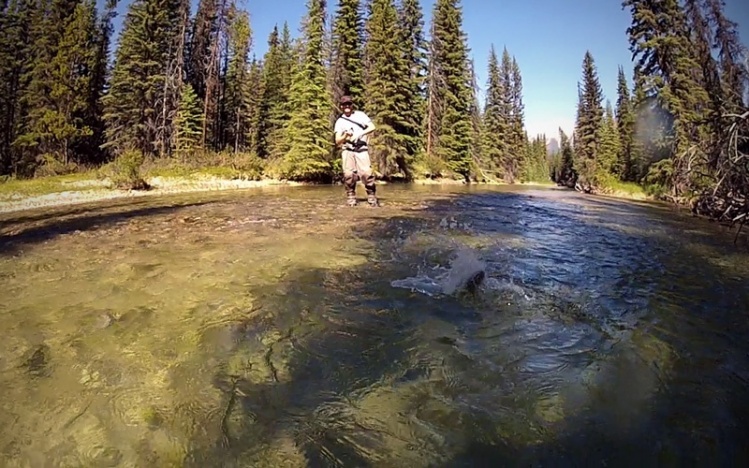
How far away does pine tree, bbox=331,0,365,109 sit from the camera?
1299 inches

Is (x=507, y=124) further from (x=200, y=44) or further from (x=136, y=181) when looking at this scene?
(x=136, y=181)

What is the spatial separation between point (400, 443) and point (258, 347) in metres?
1.35

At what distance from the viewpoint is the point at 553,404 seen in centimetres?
226

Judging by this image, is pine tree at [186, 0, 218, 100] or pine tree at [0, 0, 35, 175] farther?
pine tree at [186, 0, 218, 100]

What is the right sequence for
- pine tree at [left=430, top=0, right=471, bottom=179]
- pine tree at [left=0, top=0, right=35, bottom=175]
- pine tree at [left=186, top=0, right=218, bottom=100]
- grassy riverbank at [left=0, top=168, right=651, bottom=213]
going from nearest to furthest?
grassy riverbank at [left=0, top=168, right=651, bottom=213], pine tree at [left=0, top=0, right=35, bottom=175], pine tree at [left=186, top=0, right=218, bottom=100], pine tree at [left=430, top=0, right=471, bottom=179]

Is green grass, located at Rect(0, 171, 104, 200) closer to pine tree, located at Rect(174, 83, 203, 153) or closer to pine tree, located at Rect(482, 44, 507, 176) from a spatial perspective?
pine tree, located at Rect(174, 83, 203, 153)

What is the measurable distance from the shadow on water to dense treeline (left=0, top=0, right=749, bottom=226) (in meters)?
11.6

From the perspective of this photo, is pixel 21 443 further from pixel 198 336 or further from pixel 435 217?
pixel 435 217

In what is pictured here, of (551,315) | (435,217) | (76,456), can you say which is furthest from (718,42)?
(76,456)

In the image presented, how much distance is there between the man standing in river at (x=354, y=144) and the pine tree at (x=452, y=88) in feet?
95.3

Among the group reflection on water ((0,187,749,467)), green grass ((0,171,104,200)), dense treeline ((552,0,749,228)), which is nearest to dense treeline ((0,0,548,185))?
green grass ((0,171,104,200))

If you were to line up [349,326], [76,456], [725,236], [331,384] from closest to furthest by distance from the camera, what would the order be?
[76,456] < [331,384] < [349,326] < [725,236]

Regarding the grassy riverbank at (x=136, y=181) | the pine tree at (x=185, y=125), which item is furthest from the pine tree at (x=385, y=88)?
the pine tree at (x=185, y=125)

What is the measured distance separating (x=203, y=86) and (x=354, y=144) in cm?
3693
